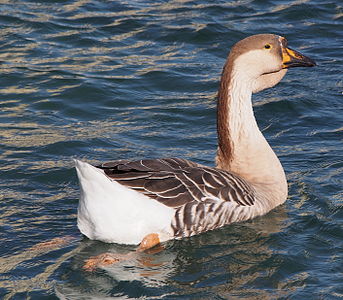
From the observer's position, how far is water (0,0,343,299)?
7.11 m

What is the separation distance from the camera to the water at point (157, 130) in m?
7.11

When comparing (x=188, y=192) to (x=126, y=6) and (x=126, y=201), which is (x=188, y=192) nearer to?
(x=126, y=201)

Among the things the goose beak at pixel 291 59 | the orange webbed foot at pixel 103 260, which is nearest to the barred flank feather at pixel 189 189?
the orange webbed foot at pixel 103 260

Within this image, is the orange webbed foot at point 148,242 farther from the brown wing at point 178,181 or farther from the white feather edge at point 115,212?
the brown wing at point 178,181

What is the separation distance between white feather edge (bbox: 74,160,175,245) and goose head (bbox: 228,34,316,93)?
1846 mm

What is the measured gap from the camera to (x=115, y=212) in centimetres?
733

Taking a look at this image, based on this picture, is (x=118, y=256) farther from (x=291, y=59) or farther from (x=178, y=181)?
(x=291, y=59)

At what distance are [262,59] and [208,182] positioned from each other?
61.8 inches

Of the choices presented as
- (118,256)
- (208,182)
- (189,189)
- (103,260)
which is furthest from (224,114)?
(103,260)

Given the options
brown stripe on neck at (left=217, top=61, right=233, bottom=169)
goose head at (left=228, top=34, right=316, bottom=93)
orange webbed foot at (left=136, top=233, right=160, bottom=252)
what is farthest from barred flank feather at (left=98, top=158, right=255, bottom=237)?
goose head at (left=228, top=34, right=316, bottom=93)

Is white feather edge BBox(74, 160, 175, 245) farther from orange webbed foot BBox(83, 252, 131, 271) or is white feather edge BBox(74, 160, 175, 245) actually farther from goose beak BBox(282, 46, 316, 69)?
goose beak BBox(282, 46, 316, 69)

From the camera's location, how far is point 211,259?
7469 millimetres

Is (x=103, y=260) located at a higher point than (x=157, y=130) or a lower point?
lower

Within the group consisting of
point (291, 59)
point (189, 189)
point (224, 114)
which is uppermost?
point (291, 59)
